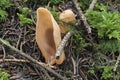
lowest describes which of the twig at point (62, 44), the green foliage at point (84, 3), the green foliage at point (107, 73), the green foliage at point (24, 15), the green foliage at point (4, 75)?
the green foliage at point (107, 73)

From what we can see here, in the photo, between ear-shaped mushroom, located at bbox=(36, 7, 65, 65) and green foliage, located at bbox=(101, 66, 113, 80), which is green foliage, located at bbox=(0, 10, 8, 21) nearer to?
ear-shaped mushroom, located at bbox=(36, 7, 65, 65)

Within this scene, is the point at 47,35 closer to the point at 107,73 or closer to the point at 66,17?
the point at 66,17

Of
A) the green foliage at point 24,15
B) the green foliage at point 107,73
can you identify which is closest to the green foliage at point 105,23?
the green foliage at point 107,73

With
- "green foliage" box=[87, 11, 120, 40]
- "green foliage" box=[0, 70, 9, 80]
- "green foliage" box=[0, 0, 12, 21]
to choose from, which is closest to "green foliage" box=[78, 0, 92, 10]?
"green foliage" box=[87, 11, 120, 40]

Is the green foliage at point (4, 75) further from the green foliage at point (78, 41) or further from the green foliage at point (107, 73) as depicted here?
the green foliage at point (107, 73)

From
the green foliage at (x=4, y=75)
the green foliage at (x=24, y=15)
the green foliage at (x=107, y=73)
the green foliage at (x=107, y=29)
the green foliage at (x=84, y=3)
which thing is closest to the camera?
the green foliage at (x=4, y=75)

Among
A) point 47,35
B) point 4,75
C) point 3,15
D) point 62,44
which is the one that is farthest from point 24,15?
point 4,75

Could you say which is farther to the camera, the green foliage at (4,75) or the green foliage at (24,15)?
the green foliage at (24,15)
